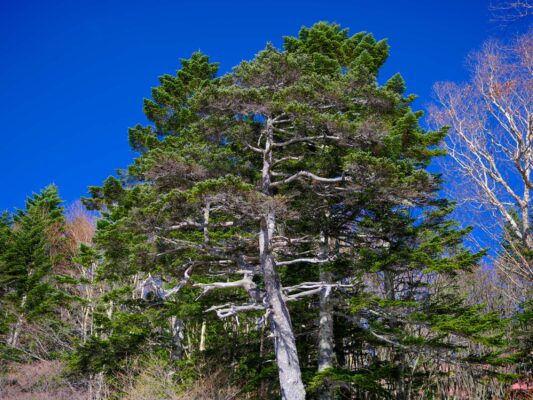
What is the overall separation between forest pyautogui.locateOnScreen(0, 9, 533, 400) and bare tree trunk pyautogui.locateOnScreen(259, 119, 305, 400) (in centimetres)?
3

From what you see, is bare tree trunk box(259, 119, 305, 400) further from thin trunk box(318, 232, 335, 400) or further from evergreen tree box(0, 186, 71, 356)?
evergreen tree box(0, 186, 71, 356)

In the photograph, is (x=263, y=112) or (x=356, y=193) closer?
(x=356, y=193)

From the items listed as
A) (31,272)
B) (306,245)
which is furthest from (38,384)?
(306,245)

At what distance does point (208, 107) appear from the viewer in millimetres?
9445

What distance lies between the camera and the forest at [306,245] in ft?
26.3

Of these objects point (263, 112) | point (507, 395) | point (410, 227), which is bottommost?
point (507, 395)

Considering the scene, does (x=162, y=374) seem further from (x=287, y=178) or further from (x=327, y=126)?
(x=327, y=126)

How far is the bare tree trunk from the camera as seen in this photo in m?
7.83

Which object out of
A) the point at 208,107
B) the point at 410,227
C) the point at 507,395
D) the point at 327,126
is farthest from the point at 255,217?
the point at 507,395

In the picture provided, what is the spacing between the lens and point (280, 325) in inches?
324

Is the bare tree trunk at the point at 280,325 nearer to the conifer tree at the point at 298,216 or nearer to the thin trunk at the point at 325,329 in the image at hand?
the conifer tree at the point at 298,216

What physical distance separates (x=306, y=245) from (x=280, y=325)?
146 inches

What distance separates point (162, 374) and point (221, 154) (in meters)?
5.96

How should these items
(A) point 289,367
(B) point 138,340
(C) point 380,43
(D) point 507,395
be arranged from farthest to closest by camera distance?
(C) point 380,43 < (B) point 138,340 < (D) point 507,395 < (A) point 289,367
